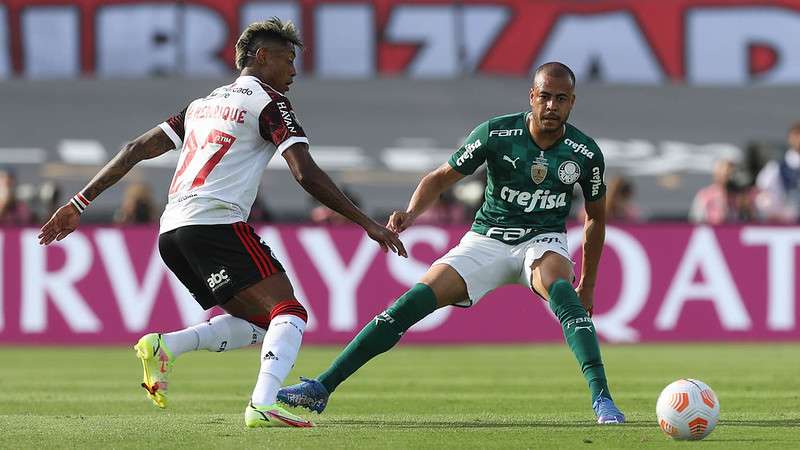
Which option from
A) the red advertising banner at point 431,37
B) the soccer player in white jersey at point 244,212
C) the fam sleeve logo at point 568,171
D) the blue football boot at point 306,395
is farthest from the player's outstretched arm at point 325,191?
the red advertising banner at point 431,37

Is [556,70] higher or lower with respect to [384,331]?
higher

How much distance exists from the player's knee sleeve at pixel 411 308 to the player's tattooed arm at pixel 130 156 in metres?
1.61

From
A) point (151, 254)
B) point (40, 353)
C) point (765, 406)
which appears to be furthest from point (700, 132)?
point (765, 406)

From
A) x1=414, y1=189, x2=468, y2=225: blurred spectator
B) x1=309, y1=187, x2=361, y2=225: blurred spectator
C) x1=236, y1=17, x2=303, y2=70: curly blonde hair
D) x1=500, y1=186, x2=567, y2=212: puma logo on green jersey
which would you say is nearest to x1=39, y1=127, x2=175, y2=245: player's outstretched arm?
x1=236, y1=17, x2=303, y2=70: curly blonde hair

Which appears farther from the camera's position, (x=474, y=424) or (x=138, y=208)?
(x=138, y=208)

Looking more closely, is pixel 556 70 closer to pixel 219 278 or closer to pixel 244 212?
→ pixel 244 212

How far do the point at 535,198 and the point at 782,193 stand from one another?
9584mm

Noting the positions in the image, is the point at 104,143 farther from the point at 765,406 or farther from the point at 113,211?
the point at 765,406

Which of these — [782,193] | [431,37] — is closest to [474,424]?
[782,193]

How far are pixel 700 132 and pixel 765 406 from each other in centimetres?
1630

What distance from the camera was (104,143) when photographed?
24781 mm

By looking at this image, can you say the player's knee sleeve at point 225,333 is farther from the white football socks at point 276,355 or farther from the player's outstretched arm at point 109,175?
the player's outstretched arm at point 109,175

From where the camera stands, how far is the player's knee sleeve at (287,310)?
8148 mm

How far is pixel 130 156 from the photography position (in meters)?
8.61
